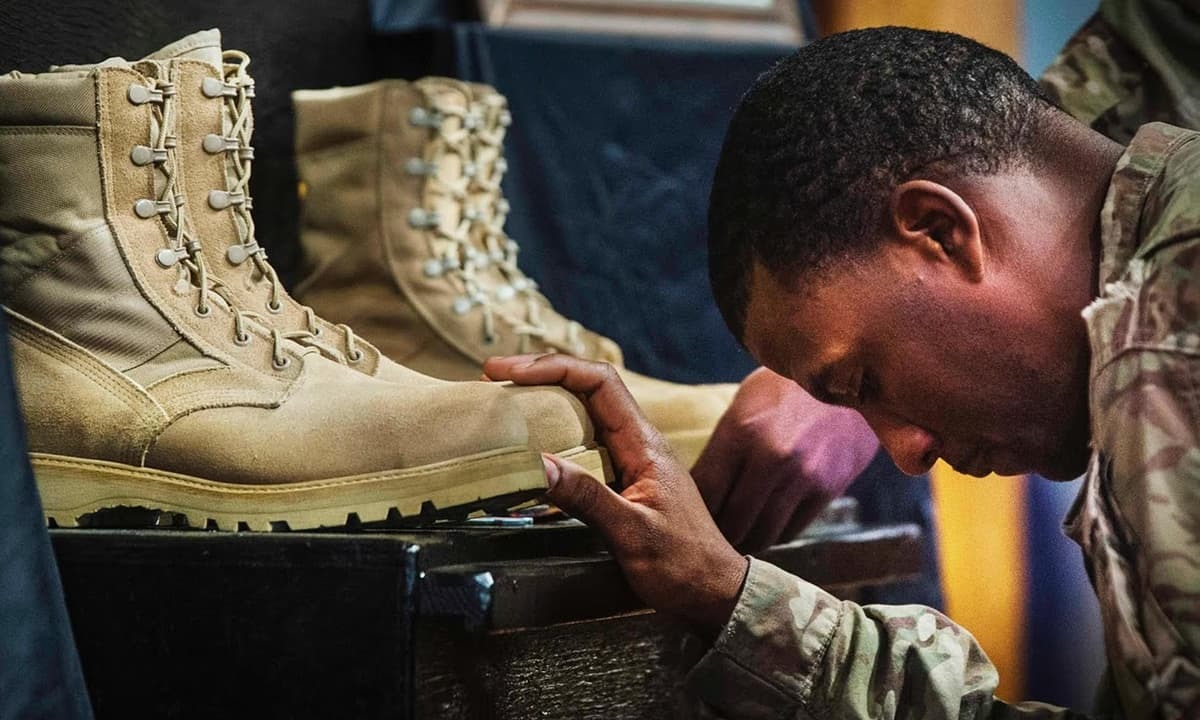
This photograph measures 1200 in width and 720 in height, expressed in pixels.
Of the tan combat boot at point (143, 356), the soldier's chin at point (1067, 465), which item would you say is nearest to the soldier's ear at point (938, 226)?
the soldier's chin at point (1067, 465)

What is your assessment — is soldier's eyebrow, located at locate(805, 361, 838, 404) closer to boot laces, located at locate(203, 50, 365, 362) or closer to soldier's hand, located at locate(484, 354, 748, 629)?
soldier's hand, located at locate(484, 354, 748, 629)

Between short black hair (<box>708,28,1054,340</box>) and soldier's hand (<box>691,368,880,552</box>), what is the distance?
0.18m

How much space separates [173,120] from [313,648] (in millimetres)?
309

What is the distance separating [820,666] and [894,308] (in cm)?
18

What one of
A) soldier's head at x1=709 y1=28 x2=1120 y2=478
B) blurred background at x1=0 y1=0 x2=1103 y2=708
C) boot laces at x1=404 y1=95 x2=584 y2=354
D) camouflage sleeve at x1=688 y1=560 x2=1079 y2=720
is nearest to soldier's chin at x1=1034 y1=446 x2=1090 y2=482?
soldier's head at x1=709 y1=28 x2=1120 y2=478

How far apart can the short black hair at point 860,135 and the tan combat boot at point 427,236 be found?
29cm

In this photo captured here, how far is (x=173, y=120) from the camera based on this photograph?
791mm

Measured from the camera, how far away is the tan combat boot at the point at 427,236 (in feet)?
3.42

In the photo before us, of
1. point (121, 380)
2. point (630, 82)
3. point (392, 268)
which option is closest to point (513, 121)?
point (630, 82)

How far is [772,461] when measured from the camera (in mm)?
902

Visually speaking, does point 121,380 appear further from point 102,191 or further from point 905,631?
point 905,631

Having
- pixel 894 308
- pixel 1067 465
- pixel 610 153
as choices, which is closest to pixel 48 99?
pixel 894 308

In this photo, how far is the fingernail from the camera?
2.27 ft

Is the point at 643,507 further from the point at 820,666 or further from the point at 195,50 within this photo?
the point at 195,50
